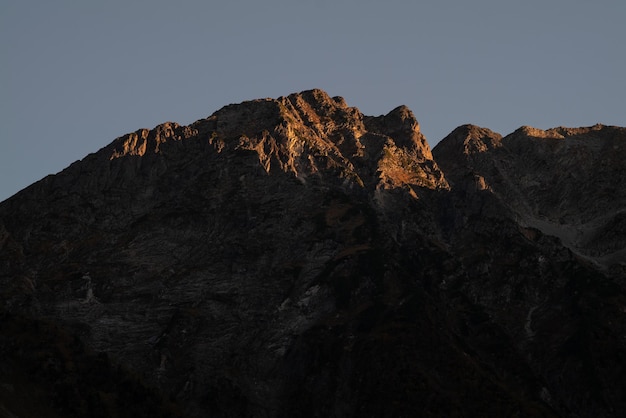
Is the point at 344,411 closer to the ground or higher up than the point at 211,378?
closer to the ground

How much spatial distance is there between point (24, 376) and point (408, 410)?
68.6m

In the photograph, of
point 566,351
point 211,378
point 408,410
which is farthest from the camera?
point 566,351

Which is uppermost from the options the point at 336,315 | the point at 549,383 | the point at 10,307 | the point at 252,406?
the point at 10,307

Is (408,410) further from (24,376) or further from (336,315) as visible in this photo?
(24,376)

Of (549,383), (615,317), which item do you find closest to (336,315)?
(549,383)

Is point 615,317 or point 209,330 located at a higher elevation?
point 209,330

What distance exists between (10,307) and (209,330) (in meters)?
41.5

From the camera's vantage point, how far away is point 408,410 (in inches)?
6161

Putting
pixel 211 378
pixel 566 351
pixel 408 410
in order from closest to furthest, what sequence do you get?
pixel 408 410 < pixel 211 378 < pixel 566 351

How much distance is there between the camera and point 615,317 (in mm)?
189625

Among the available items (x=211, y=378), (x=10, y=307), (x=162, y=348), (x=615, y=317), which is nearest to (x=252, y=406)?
(x=211, y=378)

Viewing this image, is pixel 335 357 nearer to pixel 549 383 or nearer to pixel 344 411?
pixel 344 411

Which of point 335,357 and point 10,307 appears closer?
point 335,357

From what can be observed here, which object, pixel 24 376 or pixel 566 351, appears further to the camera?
pixel 566 351
